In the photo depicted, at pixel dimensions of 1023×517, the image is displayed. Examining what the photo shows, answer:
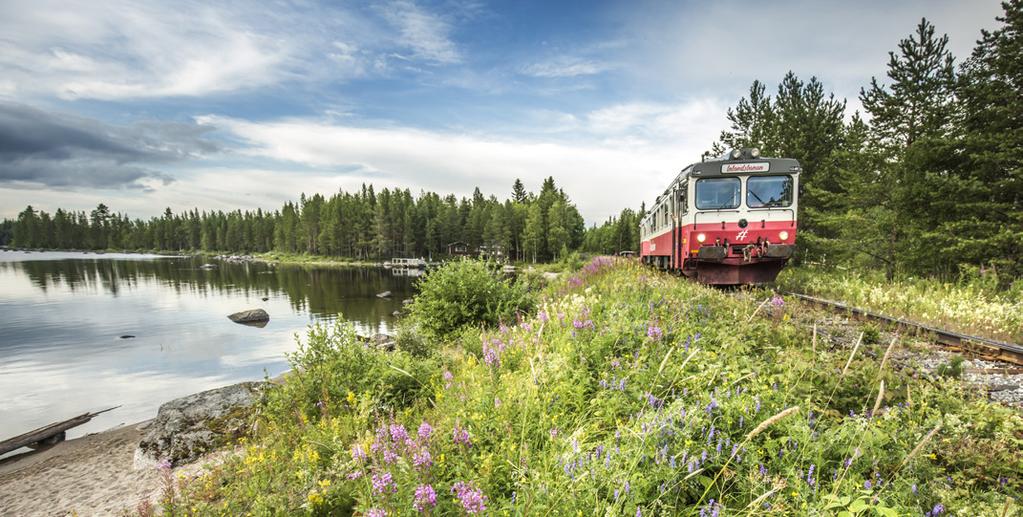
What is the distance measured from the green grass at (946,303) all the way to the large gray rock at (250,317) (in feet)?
95.8

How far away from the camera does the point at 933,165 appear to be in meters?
17.7

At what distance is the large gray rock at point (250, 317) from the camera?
27605 mm

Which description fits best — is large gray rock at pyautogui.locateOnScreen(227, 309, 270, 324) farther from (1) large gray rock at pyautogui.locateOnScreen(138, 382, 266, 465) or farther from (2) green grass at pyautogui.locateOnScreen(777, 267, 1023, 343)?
(2) green grass at pyautogui.locateOnScreen(777, 267, 1023, 343)

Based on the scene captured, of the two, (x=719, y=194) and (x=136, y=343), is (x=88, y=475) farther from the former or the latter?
(x=136, y=343)

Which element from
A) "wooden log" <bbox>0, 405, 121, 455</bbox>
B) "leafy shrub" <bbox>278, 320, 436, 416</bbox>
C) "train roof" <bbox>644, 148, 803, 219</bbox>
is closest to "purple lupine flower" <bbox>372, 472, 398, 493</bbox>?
"leafy shrub" <bbox>278, 320, 436, 416</bbox>

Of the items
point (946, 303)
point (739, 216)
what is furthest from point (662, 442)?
point (739, 216)

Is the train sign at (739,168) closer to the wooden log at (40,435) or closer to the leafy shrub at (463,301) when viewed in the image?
the leafy shrub at (463,301)

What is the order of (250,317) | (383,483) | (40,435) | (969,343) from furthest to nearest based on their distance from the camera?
(250,317) → (40,435) → (969,343) → (383,483)

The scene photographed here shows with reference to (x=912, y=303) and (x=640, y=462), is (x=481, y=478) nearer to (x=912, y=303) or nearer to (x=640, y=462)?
(x=640, y=462)

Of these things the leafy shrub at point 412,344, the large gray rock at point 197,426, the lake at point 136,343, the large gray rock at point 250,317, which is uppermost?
the leafy shrub at point 412,344

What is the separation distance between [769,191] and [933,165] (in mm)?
11581

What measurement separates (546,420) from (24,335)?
115ft

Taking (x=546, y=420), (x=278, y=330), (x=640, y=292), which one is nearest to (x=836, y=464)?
(x=546, y=420)

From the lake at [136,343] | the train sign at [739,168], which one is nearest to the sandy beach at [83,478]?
the lake at [136,343]
